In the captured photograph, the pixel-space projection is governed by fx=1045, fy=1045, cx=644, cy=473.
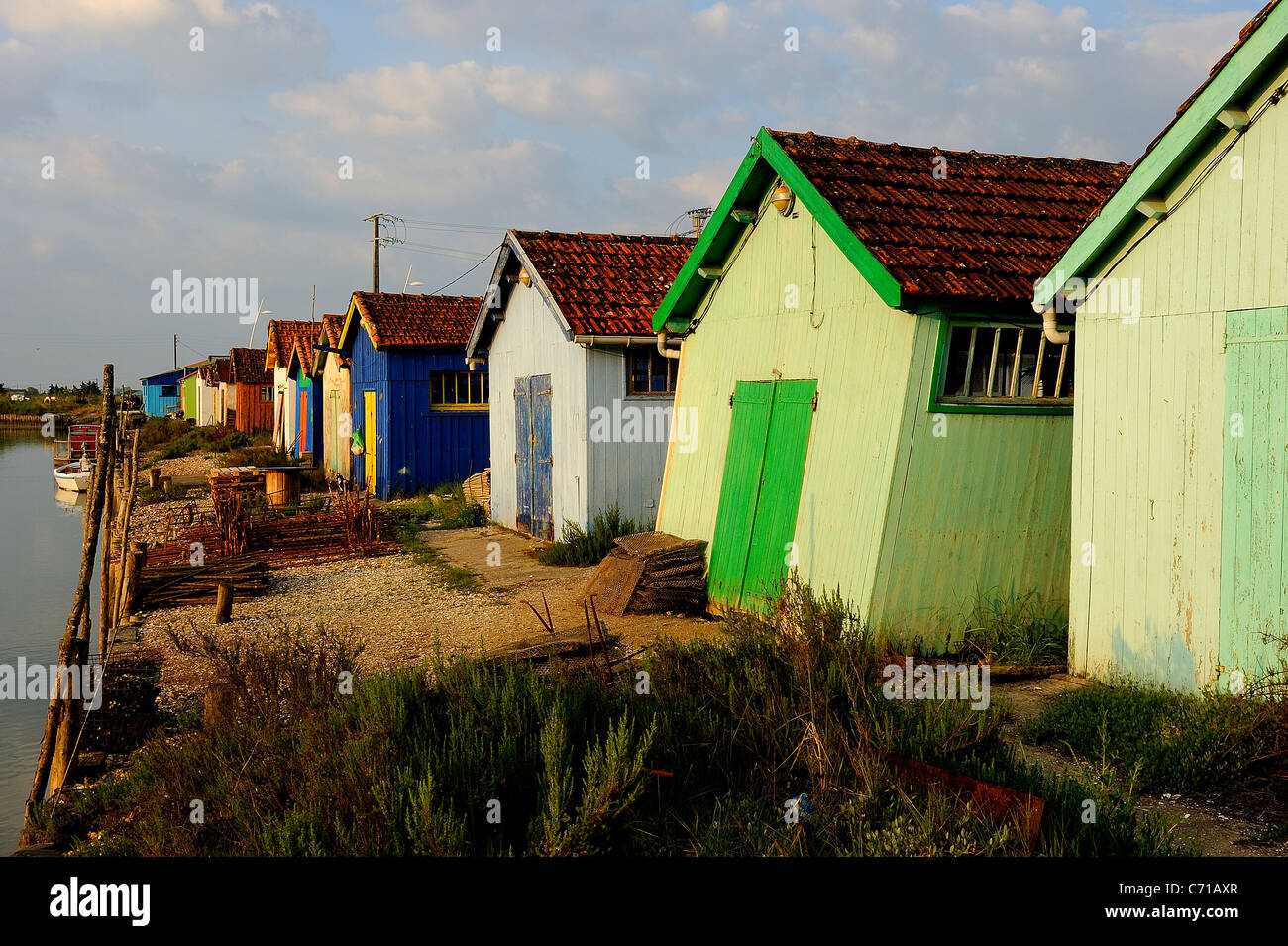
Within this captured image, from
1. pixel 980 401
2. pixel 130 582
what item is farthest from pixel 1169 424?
pixel 130 582

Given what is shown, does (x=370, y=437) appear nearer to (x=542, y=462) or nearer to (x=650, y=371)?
(x=542, y=462)

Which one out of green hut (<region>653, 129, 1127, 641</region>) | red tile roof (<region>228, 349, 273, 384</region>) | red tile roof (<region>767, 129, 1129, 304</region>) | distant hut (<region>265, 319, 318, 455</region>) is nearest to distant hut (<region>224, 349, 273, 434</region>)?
red tile roof (<region>228, 349, 273, 384</region>)

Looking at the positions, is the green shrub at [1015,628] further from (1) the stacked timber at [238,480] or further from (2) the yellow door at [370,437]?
(2) the yellow door at [370,437]

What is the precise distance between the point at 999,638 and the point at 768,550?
2268 millimetres

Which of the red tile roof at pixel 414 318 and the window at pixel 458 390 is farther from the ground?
the red tile roof at pixel 414 318

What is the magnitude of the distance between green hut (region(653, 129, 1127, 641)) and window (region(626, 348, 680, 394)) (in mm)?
3890

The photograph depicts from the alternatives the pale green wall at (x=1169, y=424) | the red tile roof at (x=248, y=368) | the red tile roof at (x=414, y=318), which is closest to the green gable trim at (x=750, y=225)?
the pale green wall at (x=1169, y=424)

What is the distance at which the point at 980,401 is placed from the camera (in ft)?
28.0

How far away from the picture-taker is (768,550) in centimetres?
982

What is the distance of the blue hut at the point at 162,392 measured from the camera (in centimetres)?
6881

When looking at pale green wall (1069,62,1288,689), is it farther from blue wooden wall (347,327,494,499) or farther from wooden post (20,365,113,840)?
blue wooden wall (347,327,494,499)
